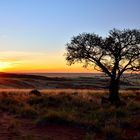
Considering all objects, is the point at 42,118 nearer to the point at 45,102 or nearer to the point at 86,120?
the point at 86,120

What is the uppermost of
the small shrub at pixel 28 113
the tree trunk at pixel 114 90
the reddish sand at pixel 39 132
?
the tree trunk at pixel 114 90

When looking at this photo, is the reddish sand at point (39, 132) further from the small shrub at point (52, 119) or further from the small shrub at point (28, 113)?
the small shrub at point (28, 113)

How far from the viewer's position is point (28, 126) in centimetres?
1739

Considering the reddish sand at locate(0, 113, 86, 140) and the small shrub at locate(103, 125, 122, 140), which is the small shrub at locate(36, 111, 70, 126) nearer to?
the reddish sand at locate(0, 113, 86, 140)

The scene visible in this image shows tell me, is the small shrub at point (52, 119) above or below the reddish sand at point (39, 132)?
above

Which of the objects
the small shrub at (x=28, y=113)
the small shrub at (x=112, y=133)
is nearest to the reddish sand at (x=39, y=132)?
the small shrub at (x=112, y=133)

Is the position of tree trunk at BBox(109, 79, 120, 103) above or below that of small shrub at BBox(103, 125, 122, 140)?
above

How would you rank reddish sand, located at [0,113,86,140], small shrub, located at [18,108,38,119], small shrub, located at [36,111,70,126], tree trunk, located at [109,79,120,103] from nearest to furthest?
reddish sand, located at [0,113,86,140]
small shrub, located at [36,111,70,126]
small shrub, located at [18,108,38,119]
tree trunk, located at [109,79,120,103]

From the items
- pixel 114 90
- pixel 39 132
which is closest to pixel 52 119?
pixel 39 132

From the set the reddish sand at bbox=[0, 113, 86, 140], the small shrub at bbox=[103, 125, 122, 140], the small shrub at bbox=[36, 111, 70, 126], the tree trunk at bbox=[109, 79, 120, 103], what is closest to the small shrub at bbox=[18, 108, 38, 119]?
the small shrub at bbox=[36, 111, 70, 126]

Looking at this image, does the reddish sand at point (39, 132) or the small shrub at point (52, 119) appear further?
the small shrub at point (52, 119)

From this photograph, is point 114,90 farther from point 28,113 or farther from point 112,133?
point 112,133

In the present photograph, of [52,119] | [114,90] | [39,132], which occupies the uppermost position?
[114,90]

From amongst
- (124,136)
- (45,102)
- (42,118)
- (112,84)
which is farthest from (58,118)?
(112,84)
